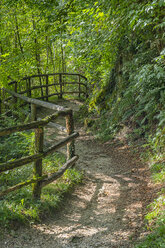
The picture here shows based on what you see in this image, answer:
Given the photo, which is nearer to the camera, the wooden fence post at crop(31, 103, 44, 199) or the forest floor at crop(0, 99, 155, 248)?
the forest floor at crop(0, 99, 155, 248)

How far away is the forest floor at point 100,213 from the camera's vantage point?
3389mm

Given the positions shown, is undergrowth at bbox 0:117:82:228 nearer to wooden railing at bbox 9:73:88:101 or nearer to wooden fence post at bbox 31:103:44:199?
wooden fence post at bbox 31:103:44:199

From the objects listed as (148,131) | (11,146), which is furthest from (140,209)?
(11,146)

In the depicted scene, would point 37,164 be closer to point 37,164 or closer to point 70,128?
point 37,164

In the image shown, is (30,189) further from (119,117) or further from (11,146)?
(119,117)

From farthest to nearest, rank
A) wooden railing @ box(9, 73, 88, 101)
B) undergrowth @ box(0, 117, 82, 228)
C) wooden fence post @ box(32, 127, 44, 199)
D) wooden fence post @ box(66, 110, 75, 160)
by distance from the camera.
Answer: wooden railing @ box(9, 73, 88, 101)
wooden fence post @ box(66, 110, 75, 160)
wooden fence post @ box(32, 127, 44, 199)
undergrowth @ box(0, 117, 82, 228)

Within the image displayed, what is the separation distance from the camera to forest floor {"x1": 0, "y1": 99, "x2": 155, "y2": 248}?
3389 mm

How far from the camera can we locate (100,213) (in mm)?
4184

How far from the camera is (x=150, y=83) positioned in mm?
6242

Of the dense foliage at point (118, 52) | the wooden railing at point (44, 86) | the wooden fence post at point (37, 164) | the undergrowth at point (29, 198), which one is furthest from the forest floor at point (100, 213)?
the wooden railing at point (44, 86)

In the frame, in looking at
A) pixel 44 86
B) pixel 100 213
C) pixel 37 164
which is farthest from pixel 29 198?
pixel 44 86

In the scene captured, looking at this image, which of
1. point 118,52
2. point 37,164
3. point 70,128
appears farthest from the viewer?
point 118,52

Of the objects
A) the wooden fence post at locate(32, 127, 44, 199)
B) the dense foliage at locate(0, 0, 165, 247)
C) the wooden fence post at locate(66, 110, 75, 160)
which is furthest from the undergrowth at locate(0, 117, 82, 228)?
the dense foliage at locate(0, 0, 165, 247)

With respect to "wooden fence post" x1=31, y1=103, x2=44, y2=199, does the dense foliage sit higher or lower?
higher
